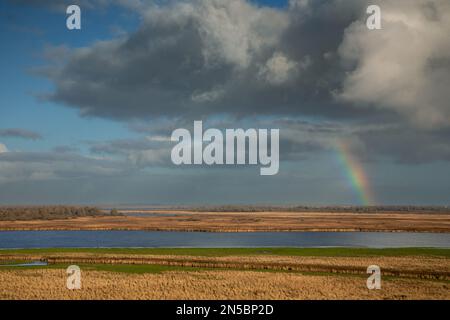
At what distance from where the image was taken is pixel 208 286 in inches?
1400

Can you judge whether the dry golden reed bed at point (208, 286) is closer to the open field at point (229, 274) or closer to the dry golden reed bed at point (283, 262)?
the open field at point (229, 274)

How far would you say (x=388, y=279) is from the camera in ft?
126

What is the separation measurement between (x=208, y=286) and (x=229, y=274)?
20.4 ft

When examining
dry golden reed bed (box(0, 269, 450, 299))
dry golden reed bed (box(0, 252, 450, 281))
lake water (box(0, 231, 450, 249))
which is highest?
lake water (box(0, 231, 450, 249))

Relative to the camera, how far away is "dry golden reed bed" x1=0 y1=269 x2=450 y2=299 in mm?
31812

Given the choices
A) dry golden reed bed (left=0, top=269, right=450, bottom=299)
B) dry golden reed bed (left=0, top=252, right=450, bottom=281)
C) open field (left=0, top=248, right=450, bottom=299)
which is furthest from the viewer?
dry golden reed bed (left=0, top=252, right=450, bottom=281)

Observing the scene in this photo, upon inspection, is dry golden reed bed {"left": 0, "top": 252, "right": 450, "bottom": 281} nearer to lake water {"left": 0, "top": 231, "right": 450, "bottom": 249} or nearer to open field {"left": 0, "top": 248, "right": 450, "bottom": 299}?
open field {"left": 0, "top": 248, "right": 450, "bottom": 299}

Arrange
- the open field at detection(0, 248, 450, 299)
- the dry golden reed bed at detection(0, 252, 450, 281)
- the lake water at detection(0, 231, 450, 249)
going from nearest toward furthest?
the open field at detection(0, 248, 450, 299), the dry golden reed bed at detection(0, 252, 450, 281), the lake water at detection(0, 231, 450, 249)

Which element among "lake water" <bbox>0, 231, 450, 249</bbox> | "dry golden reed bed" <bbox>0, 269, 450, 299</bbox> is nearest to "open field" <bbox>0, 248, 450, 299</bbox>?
"dry golden reed bed" <bbox>0, 269, 450, 299</bbox>

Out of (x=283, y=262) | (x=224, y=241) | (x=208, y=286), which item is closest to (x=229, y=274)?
(x=208, y=286)

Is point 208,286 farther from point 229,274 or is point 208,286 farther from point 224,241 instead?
point 224,241
